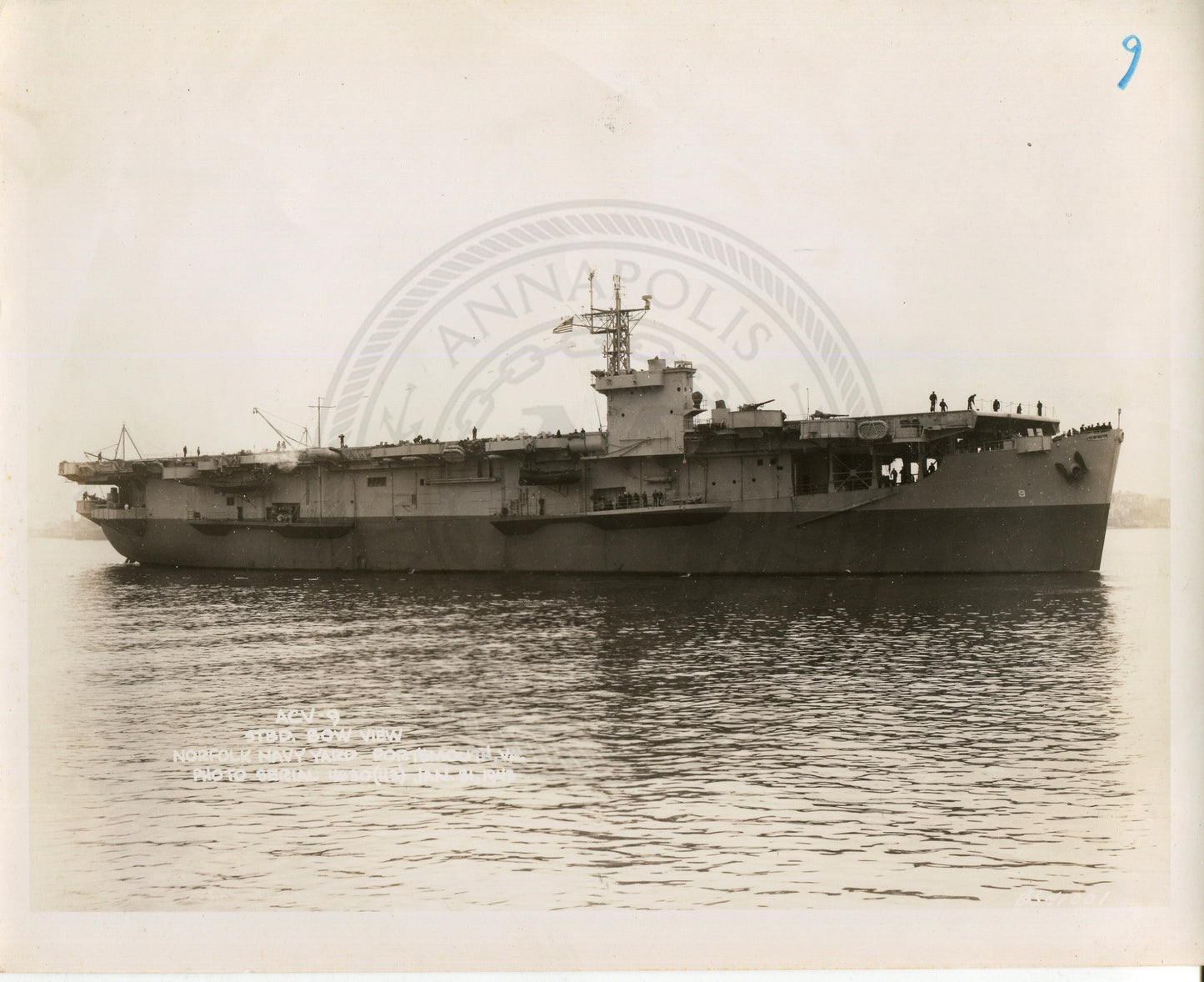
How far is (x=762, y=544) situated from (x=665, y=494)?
137 inches

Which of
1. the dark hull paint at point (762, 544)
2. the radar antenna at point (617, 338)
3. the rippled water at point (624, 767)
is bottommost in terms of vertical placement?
the rippled water at point (624, 767)

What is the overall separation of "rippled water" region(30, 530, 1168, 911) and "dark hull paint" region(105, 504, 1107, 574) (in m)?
6.86

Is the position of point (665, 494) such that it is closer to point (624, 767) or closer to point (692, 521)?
point (692, 521)

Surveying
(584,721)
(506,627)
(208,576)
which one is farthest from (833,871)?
(208,576)

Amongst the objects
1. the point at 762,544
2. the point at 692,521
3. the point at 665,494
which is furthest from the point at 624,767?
the point at 665,494

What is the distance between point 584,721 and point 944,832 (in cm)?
460

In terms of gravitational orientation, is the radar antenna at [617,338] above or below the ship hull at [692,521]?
above

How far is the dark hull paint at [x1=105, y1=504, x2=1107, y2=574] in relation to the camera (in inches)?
1010

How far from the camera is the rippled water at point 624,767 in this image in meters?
7.81

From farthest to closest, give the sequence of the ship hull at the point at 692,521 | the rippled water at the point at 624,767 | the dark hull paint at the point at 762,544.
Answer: the dark hull paint at the point at 762,544, the ship hull at the point at 692,521, the rippled water at the point at 624,767

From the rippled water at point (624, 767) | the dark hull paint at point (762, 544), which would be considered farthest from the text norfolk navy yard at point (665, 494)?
the rippled water at point (624, 767)

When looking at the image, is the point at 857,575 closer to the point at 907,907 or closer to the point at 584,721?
the point at 584,721

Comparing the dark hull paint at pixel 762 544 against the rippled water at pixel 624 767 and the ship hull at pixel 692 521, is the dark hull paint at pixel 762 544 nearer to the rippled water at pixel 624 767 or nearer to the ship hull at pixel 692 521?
the ship hull at pixel 692 521

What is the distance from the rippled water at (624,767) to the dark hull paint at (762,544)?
→ 22.5 feet
